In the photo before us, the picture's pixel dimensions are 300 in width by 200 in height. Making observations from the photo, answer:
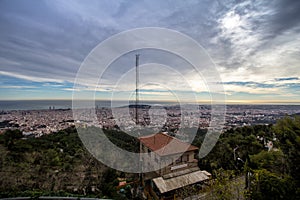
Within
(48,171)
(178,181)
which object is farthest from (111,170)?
(178,181)

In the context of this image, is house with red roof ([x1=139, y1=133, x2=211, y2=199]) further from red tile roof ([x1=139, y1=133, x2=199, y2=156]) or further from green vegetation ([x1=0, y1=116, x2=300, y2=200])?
green vegetation ([x1=0, y1=116, x2=300, y2=200])

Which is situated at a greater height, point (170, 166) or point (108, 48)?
point (108, 48)

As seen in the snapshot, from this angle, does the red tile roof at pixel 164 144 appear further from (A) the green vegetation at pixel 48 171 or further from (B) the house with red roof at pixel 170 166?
(A) the green vegetation at pixel 48 171

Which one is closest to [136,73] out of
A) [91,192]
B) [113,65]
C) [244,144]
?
[113,65]

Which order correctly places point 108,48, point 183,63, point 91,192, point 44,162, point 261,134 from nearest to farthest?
point 108,48, point 183,63, point 91,192, point 44,162, point 261,134

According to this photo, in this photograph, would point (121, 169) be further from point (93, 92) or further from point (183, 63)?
point (183, 63)

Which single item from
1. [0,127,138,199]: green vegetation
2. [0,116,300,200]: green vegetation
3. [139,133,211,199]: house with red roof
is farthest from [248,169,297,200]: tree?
[0,127,138,199]: green vegetation
